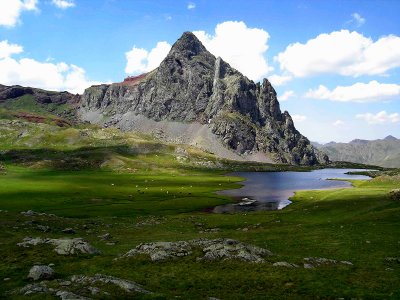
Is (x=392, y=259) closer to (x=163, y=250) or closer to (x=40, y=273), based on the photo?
(x=163, y=250)

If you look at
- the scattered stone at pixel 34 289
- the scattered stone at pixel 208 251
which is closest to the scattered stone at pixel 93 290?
the scattered stone at pixel 34 289

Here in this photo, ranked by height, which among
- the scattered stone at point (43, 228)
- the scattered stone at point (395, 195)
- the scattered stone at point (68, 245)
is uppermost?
the scattered stone at point (395, 195)

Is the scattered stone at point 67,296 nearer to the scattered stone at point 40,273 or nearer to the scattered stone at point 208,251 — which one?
the scattered stone at point 40,273

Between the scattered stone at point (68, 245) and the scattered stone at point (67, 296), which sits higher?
the scattered stone at point (67, 296)

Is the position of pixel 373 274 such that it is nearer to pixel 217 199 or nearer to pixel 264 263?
pixel 264 263

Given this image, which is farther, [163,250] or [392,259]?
[163,250]

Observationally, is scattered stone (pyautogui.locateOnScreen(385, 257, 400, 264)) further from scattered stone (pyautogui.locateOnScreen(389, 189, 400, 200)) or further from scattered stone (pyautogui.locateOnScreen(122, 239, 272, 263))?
scattered stone (pyautogui.locateOnScreen(389, 189, 400, 200))

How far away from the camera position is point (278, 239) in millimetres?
50844

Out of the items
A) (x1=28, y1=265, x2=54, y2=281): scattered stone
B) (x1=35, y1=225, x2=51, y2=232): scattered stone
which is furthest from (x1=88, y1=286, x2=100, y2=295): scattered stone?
(x1=35, y1=225, x2=51, y2=232): scattered stone

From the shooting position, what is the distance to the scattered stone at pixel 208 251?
3706 centimetres

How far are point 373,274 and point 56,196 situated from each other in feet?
365

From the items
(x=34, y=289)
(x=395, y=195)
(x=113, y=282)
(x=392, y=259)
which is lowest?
(x=34, y=289)

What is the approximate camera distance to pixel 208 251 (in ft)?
Answer: 127

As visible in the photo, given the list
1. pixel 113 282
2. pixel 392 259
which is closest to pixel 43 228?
→ pixel 113 282
